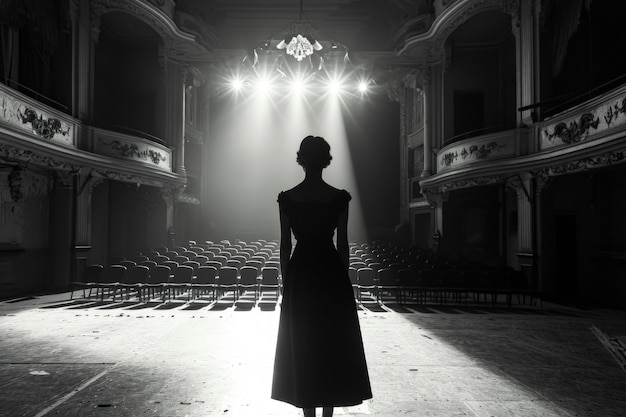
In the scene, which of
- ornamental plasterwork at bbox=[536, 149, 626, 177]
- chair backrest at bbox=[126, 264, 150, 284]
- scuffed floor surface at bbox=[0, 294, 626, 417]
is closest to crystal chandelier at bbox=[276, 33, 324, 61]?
ornamental plasterwork at bbox=[536, 149, 626, 177]

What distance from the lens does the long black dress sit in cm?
232

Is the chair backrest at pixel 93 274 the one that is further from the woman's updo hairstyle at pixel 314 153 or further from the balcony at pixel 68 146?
the woman's updo hairstyle at pixel 314 153

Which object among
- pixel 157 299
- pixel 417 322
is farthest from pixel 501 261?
pixel 157 299

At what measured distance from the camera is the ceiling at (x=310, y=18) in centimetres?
1762

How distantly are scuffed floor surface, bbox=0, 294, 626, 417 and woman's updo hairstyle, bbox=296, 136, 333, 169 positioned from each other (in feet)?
6.59

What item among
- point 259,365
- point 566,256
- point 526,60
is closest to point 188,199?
point 526,60

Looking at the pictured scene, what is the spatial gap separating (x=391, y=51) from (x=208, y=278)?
13016 millimetres

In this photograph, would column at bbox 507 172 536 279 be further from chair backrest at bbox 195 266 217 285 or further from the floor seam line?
the floor seam line

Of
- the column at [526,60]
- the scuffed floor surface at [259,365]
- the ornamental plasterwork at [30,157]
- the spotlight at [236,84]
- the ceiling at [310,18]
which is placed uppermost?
the ceiling at [310,18]

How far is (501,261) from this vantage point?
13.7 m

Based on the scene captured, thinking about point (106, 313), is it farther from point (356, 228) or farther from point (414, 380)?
point (356, 228)

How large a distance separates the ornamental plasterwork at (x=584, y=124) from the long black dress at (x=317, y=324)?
7.78 m

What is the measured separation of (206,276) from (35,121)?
17.6 ft

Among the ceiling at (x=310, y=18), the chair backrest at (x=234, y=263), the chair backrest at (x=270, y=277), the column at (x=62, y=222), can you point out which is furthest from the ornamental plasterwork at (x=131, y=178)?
the ceiling at (x=310, y=18)
